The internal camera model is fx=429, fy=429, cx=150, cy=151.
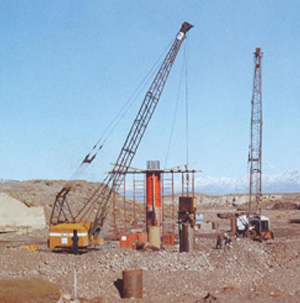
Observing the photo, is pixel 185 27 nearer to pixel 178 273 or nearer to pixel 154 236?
pixel 154 236

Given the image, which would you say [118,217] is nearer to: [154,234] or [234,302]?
[154,234]

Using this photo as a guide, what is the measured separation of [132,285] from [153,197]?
1930cm

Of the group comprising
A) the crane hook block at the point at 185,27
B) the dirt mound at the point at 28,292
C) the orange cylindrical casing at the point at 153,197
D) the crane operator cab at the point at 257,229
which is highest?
the crane hook block at the point at 185,27

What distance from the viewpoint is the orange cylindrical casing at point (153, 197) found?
38000 mm

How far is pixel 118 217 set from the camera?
63219 millimetres

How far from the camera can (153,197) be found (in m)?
37.9

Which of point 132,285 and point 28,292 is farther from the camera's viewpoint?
point 132,285

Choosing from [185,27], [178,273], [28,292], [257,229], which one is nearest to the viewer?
[28,292]

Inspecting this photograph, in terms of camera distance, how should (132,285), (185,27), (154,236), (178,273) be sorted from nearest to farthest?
(132,285)
(178,273)
(154,236)
(185,27)

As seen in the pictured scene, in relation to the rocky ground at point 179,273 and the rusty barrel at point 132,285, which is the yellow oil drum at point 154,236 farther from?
the rusty barrel at point 132,285

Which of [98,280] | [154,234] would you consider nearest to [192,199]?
[154,234]

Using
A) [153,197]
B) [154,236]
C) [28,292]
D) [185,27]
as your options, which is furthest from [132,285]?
[185,27]

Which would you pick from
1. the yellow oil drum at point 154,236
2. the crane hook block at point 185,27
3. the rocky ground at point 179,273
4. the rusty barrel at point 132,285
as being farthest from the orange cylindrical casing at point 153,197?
the rusty barrel at point 132,285

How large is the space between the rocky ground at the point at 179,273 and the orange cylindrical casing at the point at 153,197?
39.0 feet
